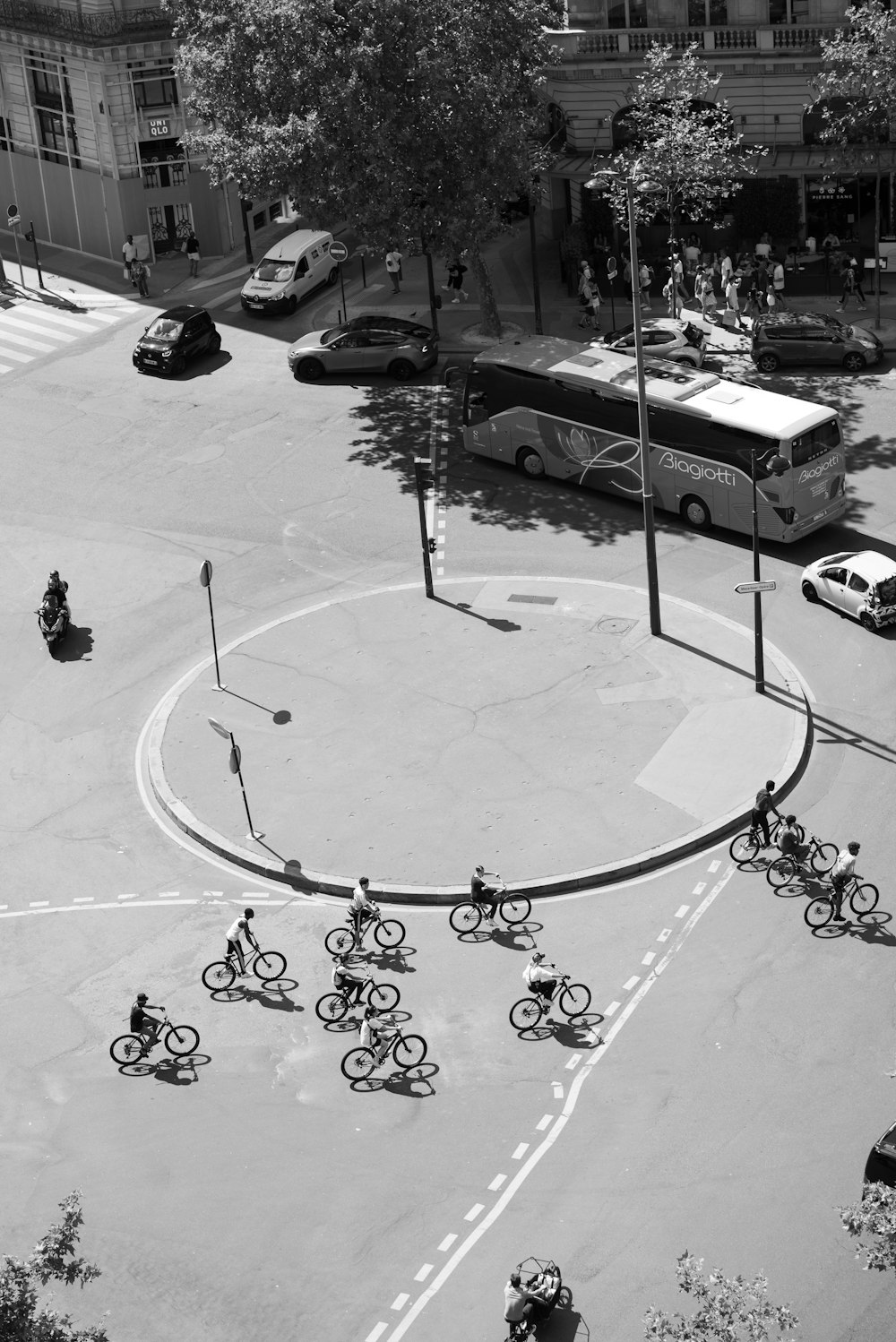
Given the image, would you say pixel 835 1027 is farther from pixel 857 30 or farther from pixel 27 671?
pixel 857 30

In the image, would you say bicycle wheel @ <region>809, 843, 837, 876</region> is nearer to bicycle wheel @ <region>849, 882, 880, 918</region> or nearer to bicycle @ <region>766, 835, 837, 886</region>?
bicycle @ <region>766, 835, 837, 886</region>

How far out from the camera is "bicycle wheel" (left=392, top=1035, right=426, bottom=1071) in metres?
24.4

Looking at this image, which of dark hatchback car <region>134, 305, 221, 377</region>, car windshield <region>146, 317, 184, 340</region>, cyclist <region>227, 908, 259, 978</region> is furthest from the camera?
car windshield <region>146, 317, 184, 340</region>

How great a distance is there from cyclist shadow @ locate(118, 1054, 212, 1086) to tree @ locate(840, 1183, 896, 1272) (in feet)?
35.9

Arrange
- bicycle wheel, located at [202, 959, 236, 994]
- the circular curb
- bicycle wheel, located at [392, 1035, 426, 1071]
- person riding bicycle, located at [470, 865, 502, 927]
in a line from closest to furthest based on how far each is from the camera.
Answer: bicycle wheel, located at [392, 1035, 426, 1071]
bicycle wheel, located at [202, 959, 236, 994]
person riding bicycle, located at [470, 865, 502, 927]
the circular curb

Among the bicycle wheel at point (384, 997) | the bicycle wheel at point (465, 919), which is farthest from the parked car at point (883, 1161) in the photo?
the bicycle wheel at point (465, 919)

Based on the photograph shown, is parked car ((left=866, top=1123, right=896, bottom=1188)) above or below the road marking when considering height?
above

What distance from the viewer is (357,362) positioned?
49375mm

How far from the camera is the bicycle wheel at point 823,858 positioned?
27922mm

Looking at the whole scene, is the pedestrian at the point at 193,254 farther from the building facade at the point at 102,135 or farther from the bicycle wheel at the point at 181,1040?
the bicycle wheel at the point at 181,1040

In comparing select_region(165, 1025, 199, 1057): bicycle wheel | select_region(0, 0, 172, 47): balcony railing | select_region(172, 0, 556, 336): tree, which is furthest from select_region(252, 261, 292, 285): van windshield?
select_region(165, 1025, 199, 1057): bicycle wheel

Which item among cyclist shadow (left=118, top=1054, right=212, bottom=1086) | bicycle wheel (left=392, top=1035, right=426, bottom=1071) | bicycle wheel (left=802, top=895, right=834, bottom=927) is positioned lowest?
cyclist shadow (left=118, top=1054, right=212, bottom=1086)

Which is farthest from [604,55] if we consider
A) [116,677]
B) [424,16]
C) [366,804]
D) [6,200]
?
[366,804]

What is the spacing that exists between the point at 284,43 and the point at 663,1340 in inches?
1472
